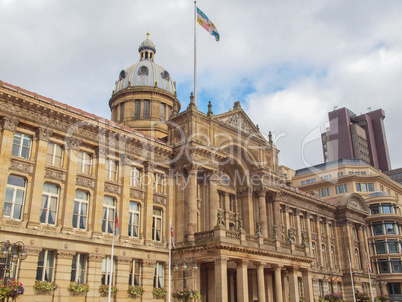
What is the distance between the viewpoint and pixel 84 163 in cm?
3491

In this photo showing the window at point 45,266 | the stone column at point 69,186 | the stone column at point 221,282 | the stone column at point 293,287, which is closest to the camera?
the window at point 45,266

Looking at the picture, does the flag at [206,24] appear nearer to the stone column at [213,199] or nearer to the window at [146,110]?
the window at [146,110]

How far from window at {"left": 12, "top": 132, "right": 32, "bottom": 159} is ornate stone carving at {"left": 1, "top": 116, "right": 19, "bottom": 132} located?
87 centimetres

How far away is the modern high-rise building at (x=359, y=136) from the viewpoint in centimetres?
14200

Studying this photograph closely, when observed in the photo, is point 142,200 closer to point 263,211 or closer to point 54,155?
point 54,155

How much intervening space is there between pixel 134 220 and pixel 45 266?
926 cm

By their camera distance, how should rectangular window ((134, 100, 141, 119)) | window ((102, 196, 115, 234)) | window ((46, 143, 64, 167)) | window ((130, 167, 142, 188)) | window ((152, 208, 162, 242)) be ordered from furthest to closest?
1. rectangular window ((134, 100, 141, 119))
2. window ((152, 208, 162, 242))
3. window ((130, 167, 142, 188))
4. window ((102, 196, 115, 234))
5. window ((46, 143, 64, 167))

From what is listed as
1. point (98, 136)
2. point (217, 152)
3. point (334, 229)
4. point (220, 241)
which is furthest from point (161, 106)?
point (334, 229)

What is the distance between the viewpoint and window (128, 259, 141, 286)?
3522 cm

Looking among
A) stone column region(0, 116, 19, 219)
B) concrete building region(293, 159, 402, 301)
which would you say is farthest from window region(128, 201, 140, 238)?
concrete building region(293, 159, 402, 301)

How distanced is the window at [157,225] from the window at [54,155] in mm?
10380

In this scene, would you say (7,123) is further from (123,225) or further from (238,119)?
(238,119)

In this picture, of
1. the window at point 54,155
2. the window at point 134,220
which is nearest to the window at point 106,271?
the window at point 134,220

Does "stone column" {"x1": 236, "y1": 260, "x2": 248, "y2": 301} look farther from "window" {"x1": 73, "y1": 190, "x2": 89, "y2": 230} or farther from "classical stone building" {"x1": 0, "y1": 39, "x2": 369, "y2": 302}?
"window" {"x1": 73, "y1": 190, "x2": 89, "y2": 230}
